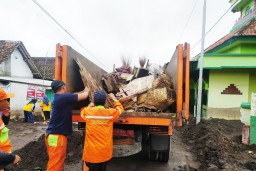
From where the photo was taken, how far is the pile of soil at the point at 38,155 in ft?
17.4

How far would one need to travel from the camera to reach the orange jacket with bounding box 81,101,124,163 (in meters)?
3.65

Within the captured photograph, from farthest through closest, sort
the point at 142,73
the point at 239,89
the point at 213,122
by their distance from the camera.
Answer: the point at 239,89 < the point at 213,122 < the point at 142,73

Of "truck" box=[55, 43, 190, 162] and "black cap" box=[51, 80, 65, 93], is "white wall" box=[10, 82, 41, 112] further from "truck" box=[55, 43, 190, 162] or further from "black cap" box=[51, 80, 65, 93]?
"black cap" box=[51, 80, 65, 93]

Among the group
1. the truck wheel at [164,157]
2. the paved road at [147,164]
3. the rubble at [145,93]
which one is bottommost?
the paved road at [147,164]

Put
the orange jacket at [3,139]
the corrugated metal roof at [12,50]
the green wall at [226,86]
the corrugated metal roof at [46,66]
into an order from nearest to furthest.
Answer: the orange jacket at [3,139] < the green wall at [226,86] < the corrugated metal roof at [12,50] < the corrugated metal roof at [46,66]

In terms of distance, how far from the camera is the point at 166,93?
16.6ft

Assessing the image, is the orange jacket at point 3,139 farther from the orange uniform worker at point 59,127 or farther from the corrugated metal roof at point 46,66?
the corrugated metal roof at point 46,66

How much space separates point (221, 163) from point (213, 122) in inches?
205

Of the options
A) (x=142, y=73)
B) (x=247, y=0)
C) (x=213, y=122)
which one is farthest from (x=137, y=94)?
(x=247, y=0)

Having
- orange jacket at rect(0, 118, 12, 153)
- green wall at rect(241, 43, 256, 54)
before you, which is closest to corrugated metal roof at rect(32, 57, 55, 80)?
green wall at rect(241, 43, 256, 54)

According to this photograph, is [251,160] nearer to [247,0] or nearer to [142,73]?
[142,73]

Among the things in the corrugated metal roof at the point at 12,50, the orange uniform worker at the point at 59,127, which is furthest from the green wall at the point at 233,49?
the corrugated metal roof at the point at 12,50

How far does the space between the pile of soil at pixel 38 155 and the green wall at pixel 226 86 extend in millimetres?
7018

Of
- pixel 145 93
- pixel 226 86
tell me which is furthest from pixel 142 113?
pixel 226 86
